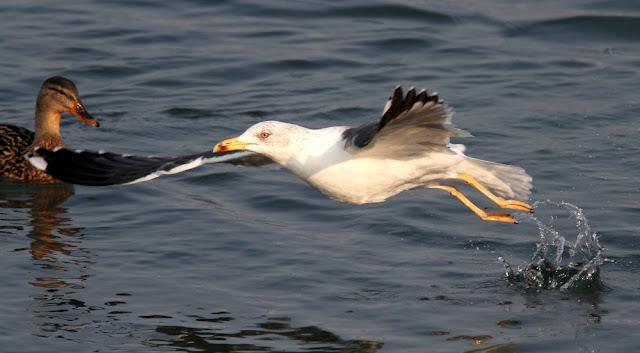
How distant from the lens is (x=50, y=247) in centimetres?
1049

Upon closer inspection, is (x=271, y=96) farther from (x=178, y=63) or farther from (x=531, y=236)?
(x=531, y=236)

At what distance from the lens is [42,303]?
361 inches

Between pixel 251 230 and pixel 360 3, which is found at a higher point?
pixel 360 3

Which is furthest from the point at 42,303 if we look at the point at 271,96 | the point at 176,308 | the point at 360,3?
the point at 360,3

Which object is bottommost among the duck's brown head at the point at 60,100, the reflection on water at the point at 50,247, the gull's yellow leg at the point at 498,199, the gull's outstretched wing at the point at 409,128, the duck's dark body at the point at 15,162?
the reflection on water at the point at 50,247

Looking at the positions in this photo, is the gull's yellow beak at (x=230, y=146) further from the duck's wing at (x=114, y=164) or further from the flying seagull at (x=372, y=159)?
the duck's wing at (x=114, y=164)

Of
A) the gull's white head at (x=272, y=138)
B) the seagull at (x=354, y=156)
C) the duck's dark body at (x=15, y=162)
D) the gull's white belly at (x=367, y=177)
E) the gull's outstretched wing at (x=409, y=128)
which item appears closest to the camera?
the gull's outstretched wing at (x=409, y=128)

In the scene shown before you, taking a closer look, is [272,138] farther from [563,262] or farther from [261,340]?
[563,262]

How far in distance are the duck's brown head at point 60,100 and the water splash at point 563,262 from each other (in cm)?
437

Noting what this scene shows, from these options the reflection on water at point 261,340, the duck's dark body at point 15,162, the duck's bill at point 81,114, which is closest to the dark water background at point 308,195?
the reflection on water at point 261,340

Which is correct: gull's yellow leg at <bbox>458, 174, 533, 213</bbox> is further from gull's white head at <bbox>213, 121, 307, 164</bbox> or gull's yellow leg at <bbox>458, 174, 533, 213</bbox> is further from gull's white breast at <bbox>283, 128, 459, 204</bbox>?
gull's white head at <bbox>213, 121, 307, 164</bbox>

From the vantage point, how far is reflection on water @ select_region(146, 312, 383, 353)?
8.40m

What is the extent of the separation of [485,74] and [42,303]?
302 inches

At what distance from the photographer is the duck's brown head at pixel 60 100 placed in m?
12.7
